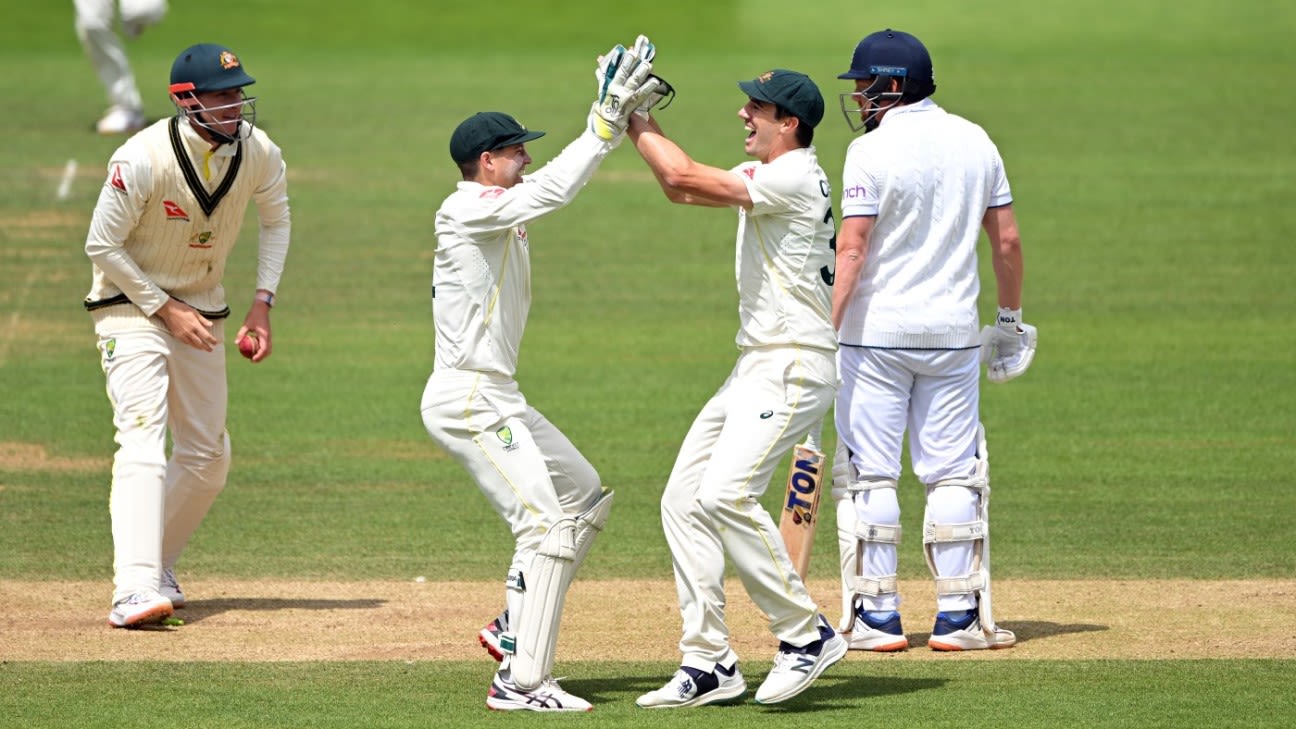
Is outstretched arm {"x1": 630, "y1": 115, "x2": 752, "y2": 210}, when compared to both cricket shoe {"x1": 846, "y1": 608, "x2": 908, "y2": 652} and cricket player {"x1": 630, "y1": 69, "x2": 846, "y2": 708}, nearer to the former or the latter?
cricket player {"x1": 630, "y1": 69, "x2": 846, "y2": 708}

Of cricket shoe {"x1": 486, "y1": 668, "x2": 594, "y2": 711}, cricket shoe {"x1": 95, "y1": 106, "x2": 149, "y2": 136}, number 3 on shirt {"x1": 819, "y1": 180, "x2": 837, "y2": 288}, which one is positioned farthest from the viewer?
cricket shoe {"x1": 95, "y1": 106, "x2": 149, "y2": 136}

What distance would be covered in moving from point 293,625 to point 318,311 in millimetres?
8980

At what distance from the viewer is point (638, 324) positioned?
16.9 metres

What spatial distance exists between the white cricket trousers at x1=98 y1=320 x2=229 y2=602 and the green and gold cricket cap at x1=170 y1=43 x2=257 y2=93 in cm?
113

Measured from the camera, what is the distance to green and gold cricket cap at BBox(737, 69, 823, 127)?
7.34 metres

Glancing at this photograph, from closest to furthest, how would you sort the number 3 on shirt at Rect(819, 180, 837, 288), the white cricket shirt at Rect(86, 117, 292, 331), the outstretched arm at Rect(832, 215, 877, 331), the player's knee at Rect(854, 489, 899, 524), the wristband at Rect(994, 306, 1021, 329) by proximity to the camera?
1. the number 3 on shirt at Rect(819, 180, 837, 288)
2. the outstretched arm at Rect(832, 215, 877, 331)
3. the player's knee at Rect(854, 489, 899, 524)
4. the white cricket shirt at Rect(86, 117, 292, 331)
5. the wristband at Rect(994, 306, 1021, 329)

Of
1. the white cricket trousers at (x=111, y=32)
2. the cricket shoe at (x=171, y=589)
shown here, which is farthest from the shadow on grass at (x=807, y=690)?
the white cricket trousers at (x=111, y=32)

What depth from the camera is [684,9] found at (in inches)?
1294

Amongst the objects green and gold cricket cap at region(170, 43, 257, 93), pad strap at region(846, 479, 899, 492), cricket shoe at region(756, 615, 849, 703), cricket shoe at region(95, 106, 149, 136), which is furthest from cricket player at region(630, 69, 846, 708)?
cricket shoe at region(95, 106, 149, 136)

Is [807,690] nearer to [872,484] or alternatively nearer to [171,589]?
[872,484]

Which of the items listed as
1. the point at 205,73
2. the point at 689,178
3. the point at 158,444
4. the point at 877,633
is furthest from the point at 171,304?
the point at 877,633

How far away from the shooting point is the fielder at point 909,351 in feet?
26.7

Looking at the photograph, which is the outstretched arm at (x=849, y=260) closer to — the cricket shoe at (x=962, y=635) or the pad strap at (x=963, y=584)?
the pad strap at (x=963, y=584)

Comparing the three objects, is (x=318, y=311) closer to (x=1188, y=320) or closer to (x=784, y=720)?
(x=1188, y=320)
